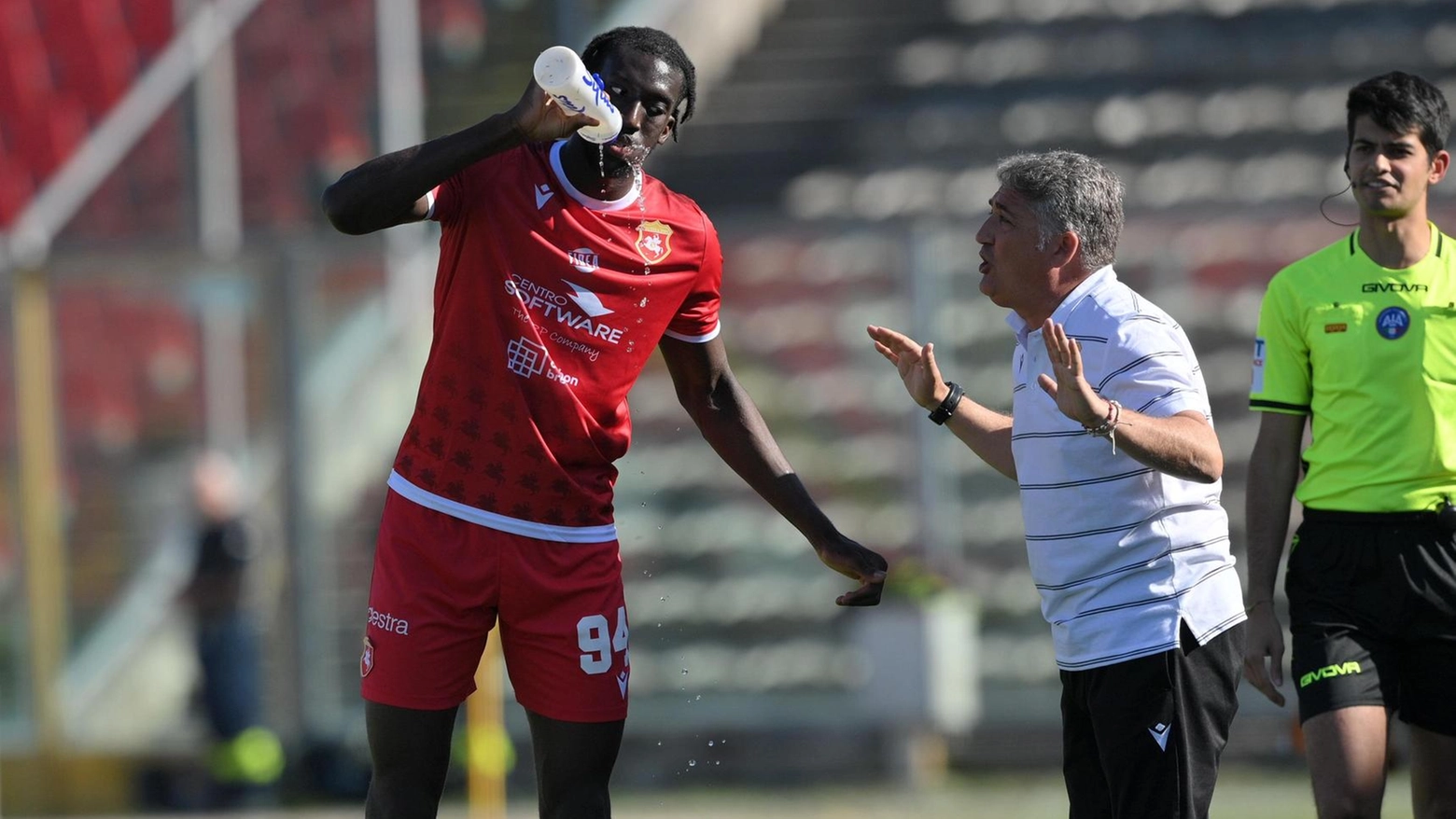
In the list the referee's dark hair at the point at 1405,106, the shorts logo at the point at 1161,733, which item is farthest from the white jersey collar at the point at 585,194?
the referee's dark hair at the point at 1405,106

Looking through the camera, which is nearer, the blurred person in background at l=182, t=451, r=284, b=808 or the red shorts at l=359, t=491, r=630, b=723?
the red shorts at l=359, t=491, r=630, b=723

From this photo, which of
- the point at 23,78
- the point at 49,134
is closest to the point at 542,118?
the point at 49,134

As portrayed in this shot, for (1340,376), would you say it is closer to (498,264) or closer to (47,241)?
(498,264)

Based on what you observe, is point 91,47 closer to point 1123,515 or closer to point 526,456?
point 526,456

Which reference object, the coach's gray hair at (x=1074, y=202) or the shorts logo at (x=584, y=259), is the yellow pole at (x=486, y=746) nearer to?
the shorts logo at (x=584, y=259)

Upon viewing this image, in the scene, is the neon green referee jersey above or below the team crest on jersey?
below

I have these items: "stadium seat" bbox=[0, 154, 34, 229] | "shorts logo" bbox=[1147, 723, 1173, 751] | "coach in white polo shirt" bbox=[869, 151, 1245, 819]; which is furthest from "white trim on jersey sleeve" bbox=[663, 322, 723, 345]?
"stadium seat" bbox=[0, 154, 34, 229]

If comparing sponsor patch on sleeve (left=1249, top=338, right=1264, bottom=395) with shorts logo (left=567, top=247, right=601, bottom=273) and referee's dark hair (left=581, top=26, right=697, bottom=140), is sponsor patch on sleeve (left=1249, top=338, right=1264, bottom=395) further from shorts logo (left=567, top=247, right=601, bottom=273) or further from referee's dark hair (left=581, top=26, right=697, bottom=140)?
shorts logo (left=567, top=247, right=601, bottom=273)

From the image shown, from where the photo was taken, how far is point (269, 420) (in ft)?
36.7

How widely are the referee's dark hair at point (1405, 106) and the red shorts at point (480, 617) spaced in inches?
93.2

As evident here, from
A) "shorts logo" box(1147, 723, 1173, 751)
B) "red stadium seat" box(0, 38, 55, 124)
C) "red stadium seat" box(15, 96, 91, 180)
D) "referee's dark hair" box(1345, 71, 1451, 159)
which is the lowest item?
"shorts logo" box(1147, 723, 1173, 751)

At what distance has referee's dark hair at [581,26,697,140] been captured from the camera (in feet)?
14.5

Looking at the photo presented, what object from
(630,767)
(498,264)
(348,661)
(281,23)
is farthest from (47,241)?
(498,264)

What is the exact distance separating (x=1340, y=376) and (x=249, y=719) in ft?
23.8
